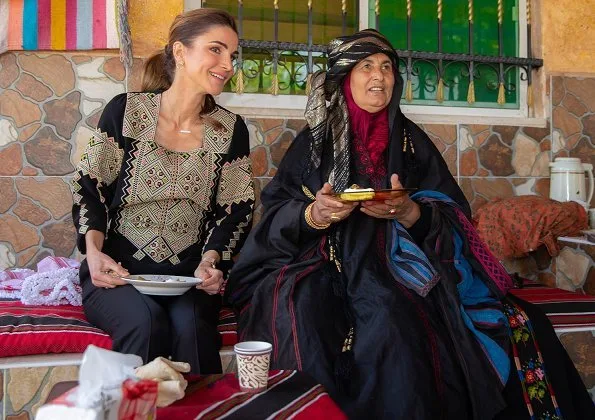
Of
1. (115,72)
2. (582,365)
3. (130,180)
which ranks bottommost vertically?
(582,365)

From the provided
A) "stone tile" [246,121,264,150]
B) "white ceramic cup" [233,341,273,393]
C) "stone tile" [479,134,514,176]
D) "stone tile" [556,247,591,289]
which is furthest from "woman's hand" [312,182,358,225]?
"stone tile" [556,247,591,289]

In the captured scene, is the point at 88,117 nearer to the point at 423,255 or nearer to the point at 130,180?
the point at 130,180

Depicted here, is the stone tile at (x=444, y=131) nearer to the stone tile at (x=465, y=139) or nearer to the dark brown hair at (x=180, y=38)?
the stone tile at (x=465, y=139)

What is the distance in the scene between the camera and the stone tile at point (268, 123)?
3230 millimetres

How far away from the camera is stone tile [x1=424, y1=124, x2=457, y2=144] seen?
3.43 m

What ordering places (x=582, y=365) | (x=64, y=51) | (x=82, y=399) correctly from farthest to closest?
(x=64, y=51) → (x=582, y=365) → (x=82, y=399)

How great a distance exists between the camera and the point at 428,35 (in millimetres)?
3621

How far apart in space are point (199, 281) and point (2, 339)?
2.09 ft

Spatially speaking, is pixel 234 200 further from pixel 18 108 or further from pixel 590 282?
pixel 590 282

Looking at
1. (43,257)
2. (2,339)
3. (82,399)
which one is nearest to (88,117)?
(43,257)

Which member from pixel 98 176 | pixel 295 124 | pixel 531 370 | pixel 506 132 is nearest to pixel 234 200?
pixel 98 176

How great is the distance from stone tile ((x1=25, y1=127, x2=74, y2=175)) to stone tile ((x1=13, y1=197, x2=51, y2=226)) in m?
0.16

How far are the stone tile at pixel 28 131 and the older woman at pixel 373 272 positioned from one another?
3.86 ft

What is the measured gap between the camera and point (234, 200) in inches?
98.7
